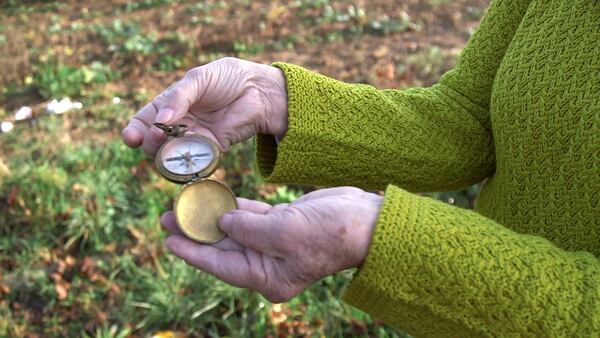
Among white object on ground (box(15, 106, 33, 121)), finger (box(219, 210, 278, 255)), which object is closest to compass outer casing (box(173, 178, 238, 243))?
finger (box(219, 210, 278, 255))

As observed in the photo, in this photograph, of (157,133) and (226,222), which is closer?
(226,222)

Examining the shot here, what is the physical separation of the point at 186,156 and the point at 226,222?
319 mm

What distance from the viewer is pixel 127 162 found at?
4594 mm

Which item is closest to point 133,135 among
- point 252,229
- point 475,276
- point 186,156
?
point 186,156

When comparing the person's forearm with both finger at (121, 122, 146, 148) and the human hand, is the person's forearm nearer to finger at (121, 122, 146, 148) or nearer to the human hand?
the human hand

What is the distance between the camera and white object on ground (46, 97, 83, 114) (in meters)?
5.29

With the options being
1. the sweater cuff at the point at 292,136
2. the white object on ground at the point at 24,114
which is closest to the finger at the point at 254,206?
the sweater cuff at the point at 292,136

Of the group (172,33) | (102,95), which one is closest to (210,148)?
(102,95)

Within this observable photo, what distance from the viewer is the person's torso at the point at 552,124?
1462mm

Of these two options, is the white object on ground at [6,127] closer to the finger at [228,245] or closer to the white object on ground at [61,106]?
the white object on ground at [61,106]

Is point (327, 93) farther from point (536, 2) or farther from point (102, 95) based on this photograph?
point (102, 95)

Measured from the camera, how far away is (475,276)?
49.7 inches

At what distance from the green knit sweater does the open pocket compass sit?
0.18 meters

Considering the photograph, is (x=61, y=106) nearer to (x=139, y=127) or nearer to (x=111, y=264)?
(x=111, y=264)
